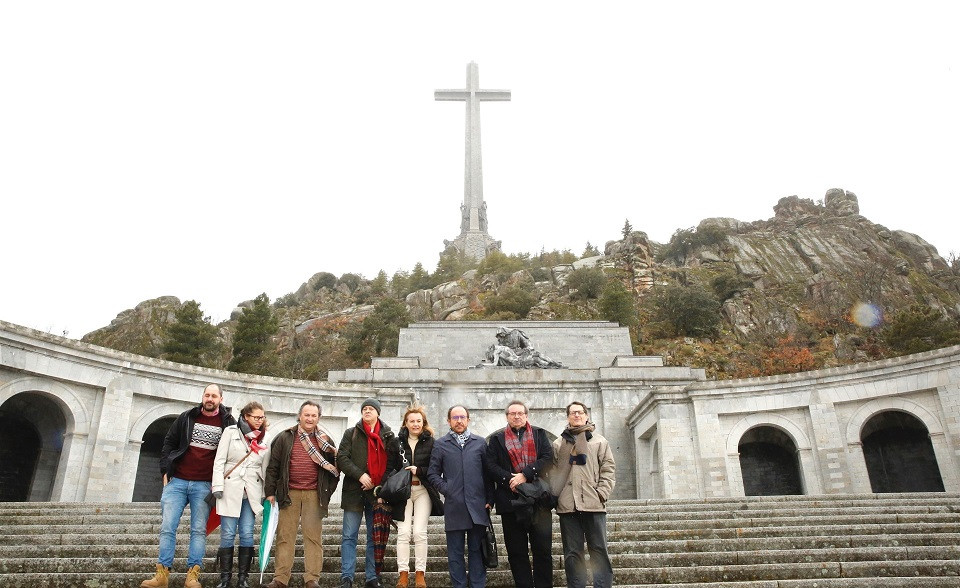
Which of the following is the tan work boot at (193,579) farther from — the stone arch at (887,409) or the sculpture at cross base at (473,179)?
the sculpture at cross base at (473,179)

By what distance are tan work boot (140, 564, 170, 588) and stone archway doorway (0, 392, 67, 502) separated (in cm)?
1516

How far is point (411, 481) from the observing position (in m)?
7.43

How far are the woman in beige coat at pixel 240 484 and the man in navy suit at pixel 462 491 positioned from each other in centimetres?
198

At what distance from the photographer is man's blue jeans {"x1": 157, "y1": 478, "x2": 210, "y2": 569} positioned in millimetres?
7289

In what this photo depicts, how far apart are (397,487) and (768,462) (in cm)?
1917

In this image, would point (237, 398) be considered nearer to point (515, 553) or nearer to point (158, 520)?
point (158, 520)

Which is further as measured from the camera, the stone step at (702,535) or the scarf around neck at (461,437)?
the stone step at (702,535)

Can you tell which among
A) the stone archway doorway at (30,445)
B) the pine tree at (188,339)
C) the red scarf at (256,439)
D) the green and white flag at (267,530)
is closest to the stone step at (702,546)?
the green and white flag at (267,530)

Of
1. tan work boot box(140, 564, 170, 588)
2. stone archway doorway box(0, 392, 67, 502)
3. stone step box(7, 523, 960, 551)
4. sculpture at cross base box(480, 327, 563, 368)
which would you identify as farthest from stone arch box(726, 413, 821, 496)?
stone archway doorway box(0, 392, 67, 502)

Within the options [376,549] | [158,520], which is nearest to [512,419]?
[376,549]

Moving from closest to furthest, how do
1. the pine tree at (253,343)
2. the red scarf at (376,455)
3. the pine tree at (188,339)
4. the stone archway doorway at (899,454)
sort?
the red scarf at (376,455) → the stone archway doorway at (899,454) → the pine tree at (188,339) → the pine tree at (253,343)

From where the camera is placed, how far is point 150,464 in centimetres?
2228

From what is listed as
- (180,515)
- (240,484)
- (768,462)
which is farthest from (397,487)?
(768,462)

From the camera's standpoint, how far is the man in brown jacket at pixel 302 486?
737cm
